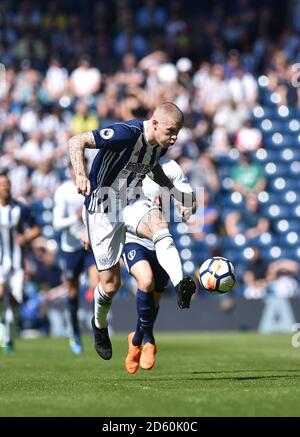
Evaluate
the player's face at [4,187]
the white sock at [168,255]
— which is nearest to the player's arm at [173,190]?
the white sock at [168,255]

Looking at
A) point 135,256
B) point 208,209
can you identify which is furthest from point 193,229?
point 135,256

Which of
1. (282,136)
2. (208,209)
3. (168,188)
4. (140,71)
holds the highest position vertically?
(140,71)

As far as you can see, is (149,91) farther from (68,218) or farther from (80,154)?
(80,154)

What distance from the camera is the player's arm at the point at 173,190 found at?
974 centimetres

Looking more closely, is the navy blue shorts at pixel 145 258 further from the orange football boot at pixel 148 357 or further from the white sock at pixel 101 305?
the orange football boot at pixel 148 357

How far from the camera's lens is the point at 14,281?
1540 centimetres

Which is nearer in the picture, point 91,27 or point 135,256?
point 135,256

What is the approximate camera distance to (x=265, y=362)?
11703 millimetres

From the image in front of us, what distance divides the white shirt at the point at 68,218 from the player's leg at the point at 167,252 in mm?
5146

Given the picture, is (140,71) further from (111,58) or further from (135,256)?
(135,256)

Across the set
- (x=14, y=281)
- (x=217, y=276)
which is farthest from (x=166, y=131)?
(x=14, y=281)

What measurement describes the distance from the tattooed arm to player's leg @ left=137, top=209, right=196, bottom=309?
864 millimetres

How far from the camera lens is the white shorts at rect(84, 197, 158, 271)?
31.5 ft

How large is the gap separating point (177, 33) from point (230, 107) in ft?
10.3
